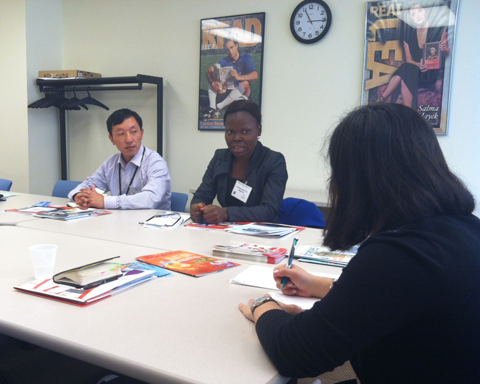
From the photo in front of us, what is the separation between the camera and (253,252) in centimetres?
164

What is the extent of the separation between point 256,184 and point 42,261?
153 centimetres

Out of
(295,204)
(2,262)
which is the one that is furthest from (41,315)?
(295,204)

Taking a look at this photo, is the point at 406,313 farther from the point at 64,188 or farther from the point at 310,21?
the point at 310,21

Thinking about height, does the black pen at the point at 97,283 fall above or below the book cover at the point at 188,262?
above

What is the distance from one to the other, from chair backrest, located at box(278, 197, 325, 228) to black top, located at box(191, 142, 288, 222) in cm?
7

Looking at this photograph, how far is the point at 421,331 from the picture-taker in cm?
79

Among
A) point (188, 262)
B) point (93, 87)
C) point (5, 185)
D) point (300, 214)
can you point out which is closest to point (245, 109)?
point (300, 214)

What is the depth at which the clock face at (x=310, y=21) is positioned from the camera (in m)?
3.74

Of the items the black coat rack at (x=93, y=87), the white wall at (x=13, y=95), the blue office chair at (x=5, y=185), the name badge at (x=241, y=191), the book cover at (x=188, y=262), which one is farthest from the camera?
the white wall at (x=13, y=95)

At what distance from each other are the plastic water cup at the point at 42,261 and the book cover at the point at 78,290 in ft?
0.17

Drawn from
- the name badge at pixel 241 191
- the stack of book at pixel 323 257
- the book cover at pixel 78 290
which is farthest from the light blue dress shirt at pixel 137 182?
the book cover at pixel 78 290

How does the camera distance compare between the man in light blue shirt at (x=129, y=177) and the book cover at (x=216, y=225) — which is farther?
the man in light blue shirt at (x=129, y=177)

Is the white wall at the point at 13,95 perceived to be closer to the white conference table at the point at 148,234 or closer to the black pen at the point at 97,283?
the white conference table at the point at 148,234

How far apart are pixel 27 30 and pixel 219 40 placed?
2.20 meters
